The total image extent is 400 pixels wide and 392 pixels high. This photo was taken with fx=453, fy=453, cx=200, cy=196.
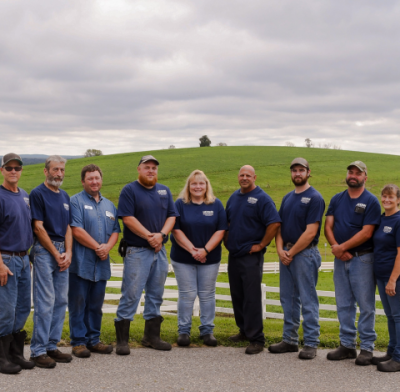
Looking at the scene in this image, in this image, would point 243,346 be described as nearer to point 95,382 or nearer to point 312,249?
point 312,249

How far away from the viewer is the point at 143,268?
6.13 metres

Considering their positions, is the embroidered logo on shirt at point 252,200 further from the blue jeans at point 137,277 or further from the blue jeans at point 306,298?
the blue jeans at point 137,277

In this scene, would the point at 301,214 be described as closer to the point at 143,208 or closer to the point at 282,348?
the point at 282,348

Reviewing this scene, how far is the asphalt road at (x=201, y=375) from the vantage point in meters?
4.73

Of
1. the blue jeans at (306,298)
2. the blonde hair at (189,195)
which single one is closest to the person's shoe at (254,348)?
the blue jeans at (306,298)

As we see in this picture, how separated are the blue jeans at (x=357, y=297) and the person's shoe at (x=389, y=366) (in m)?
0.37

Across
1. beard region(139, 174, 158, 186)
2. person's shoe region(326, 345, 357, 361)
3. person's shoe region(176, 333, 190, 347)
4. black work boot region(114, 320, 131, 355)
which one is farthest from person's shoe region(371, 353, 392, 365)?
beard region(139, 174, 158, 186)

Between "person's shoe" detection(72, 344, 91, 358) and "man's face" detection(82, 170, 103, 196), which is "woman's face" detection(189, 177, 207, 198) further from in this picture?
"person's shoe" detection(72, 344, 91, 358)

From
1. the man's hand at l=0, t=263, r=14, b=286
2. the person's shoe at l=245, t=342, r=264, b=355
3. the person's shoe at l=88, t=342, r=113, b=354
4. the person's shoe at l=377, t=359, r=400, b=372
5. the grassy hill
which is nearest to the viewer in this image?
the man's hand at l=0, t=263, r=14, b=286

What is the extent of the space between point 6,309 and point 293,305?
3.68 m

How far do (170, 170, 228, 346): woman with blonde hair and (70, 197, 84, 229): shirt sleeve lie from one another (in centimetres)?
136

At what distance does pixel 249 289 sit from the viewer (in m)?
6.37

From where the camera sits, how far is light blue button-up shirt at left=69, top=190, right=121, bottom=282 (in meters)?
5.85

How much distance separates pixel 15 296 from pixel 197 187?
2796 mm
